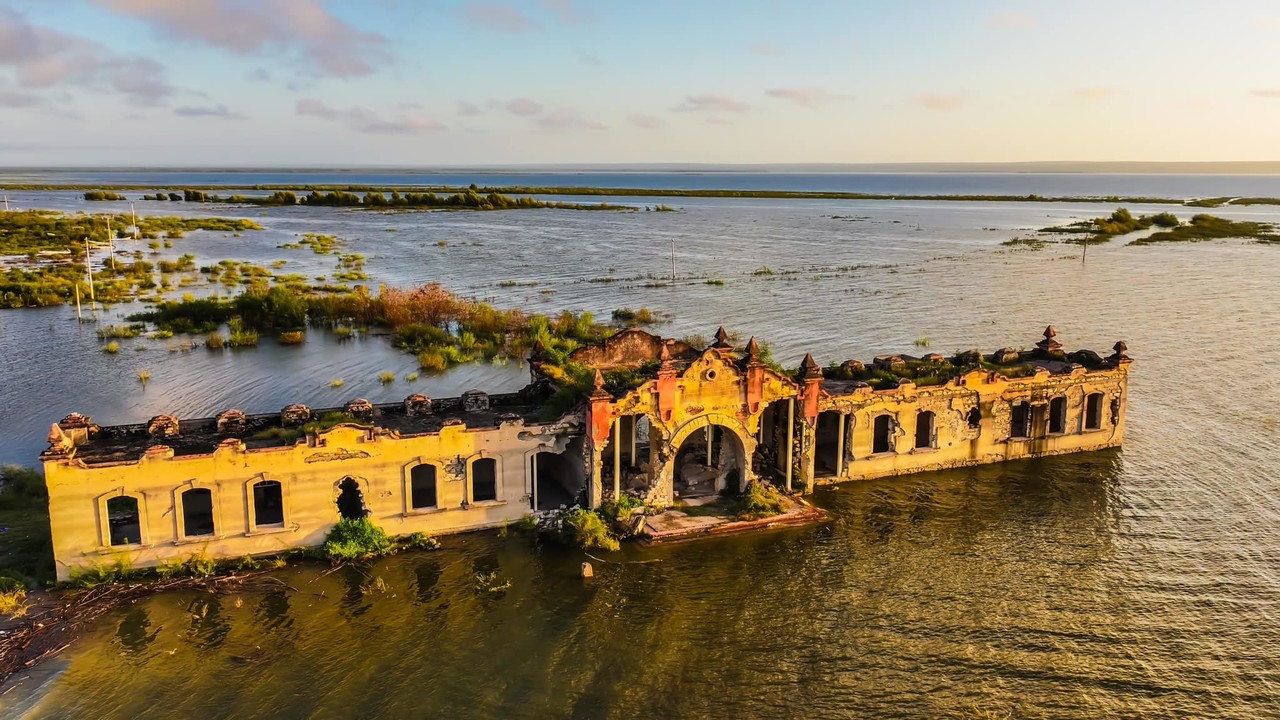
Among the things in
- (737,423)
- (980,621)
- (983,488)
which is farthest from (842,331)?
(980,621)

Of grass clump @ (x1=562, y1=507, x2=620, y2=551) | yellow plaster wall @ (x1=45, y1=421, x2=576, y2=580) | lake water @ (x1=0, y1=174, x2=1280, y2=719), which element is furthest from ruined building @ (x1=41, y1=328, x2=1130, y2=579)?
lake water @ (x1=0, y1=174, x2=1280, y2=719)

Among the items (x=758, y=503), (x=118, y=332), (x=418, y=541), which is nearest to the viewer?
(x=418, y=541)

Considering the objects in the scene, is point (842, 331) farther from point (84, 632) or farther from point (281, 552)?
point (84, 632)

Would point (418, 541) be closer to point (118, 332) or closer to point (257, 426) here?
point (257, 426)

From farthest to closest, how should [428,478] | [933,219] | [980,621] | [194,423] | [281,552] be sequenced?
[933,219], [428,478], [194,423], [281,552], [980,621]

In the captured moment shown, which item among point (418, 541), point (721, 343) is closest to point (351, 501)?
point (418, 541)
